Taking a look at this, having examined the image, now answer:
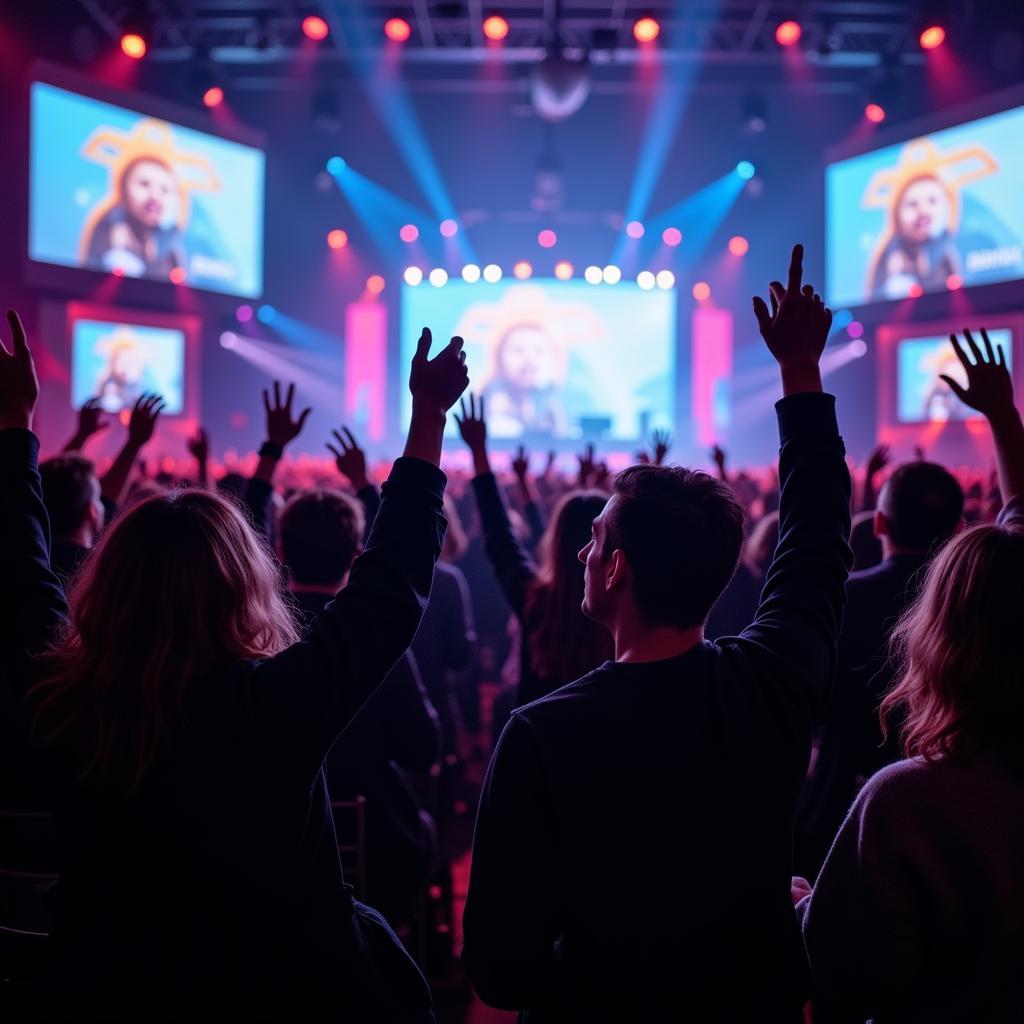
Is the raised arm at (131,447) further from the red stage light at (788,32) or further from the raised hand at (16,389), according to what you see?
the red stage light at (788,32)

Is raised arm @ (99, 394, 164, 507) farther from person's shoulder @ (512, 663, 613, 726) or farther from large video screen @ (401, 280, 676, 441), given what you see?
large video screen @ (401, 280, 676, 441)

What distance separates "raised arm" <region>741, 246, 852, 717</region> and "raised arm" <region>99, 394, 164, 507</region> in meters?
2.42

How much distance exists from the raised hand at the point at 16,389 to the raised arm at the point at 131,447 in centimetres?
156

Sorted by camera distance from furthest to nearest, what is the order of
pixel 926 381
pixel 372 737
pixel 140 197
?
pixel 926 381, pixel 140 197, pixel 372 737

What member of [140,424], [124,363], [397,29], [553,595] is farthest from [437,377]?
[124,363]

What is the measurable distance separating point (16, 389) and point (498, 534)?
149 centimetres

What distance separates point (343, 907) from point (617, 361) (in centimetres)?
1557

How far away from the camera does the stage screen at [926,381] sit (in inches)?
528

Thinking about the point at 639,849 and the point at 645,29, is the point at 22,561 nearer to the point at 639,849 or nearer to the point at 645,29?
the point at 639,849

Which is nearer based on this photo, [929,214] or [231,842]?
[231,842]

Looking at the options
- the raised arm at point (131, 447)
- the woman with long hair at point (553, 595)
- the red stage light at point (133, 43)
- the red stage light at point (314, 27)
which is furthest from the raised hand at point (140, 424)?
the red stage light at point (314, 27)

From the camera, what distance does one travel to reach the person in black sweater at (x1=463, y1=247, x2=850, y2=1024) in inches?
47.5

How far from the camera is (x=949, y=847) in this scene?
1202 mm

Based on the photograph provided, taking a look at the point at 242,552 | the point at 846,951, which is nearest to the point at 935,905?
the point at 846,951
